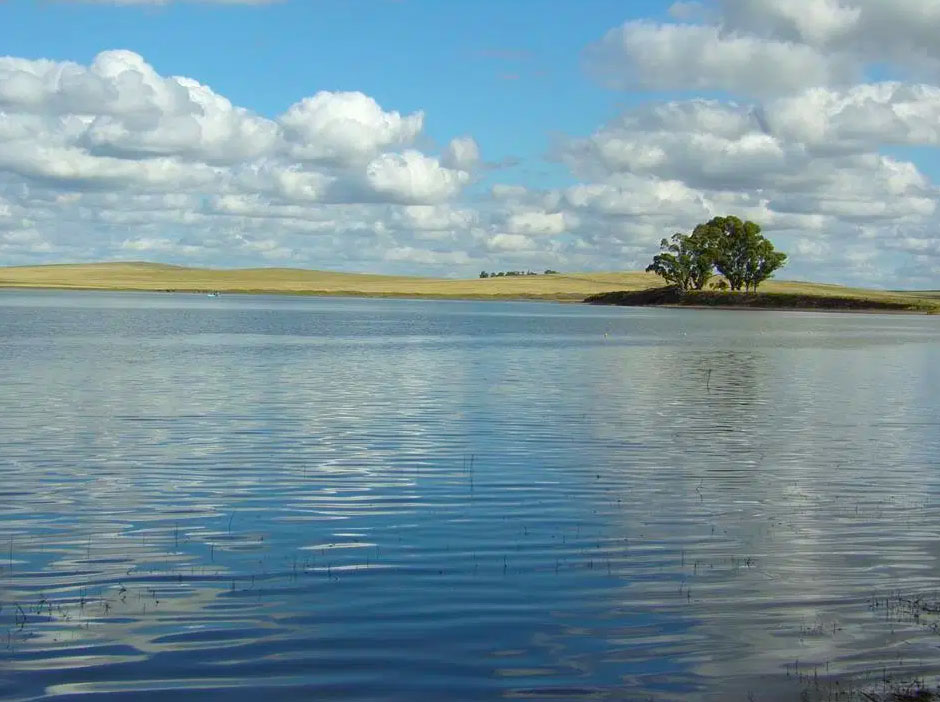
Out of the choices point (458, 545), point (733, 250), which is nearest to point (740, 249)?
point (733, 250)

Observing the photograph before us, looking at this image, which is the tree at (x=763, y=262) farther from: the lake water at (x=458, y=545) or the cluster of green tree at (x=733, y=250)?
the lake water at (x=458, y=545)

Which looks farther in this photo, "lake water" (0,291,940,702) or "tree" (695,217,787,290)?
"tree" (695,217,787,290)

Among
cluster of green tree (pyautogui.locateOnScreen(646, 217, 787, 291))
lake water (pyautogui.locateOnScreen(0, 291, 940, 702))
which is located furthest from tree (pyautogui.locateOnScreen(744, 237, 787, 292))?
lake water (pyautogui.locateOnScreen(0, 291, 940, 702))

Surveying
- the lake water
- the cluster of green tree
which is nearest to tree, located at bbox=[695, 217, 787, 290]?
the cluster of green tree

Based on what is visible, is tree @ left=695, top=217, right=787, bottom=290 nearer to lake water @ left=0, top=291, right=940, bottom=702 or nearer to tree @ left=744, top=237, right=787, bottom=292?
tree @ left=744, top=237, right=787, bottom=292

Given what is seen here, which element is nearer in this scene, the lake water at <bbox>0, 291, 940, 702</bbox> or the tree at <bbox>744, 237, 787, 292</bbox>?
the lake water at <bbox>0, 291, 940, 702</bbox>

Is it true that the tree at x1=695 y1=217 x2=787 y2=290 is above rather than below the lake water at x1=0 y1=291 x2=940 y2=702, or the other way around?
above

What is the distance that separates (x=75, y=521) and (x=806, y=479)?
1413cm

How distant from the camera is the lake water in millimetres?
11781

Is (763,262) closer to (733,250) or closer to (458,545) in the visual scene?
(733,250)

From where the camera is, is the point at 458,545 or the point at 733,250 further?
the point at 733,250

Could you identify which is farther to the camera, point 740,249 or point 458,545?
point 740,249

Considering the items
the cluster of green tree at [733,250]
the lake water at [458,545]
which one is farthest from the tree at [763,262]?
the lake water at [458,545]

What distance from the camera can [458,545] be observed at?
1714 centimetres
